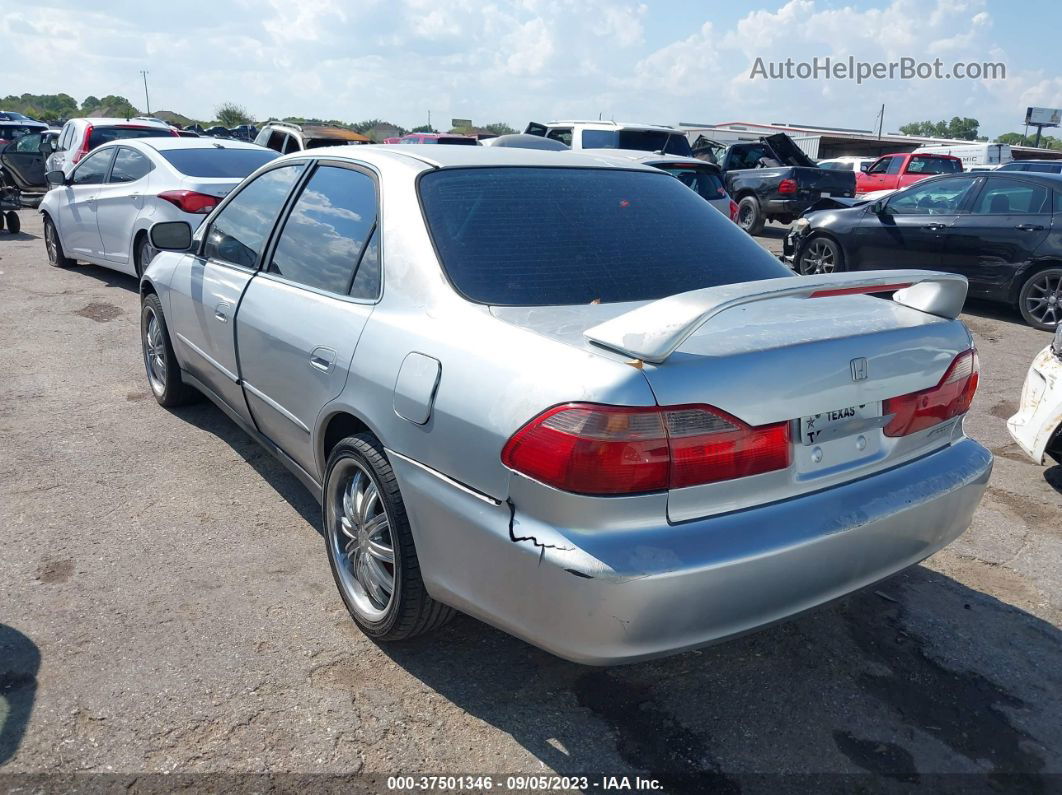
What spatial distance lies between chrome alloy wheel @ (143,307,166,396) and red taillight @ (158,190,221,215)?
2795mm

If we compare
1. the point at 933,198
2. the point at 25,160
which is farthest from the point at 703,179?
the point at 25,160

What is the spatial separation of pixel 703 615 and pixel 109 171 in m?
8.88

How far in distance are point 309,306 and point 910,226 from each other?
8.26 m

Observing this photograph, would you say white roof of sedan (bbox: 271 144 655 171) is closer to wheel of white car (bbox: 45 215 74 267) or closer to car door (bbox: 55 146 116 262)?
car door (bbox: 55 146 116 262)

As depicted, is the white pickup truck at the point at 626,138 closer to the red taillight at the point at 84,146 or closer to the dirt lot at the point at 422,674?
the red taillight at the point at 84,146

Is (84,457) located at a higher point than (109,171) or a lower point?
lower

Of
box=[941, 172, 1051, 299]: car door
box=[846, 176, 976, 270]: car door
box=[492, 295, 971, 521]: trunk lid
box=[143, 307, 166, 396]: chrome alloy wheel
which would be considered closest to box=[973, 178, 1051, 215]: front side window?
box=[941, 172, 1051, 299]: car door

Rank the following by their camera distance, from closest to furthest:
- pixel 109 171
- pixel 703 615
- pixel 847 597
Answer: pixel 703 615
pixel 847 597
pixel 109 171

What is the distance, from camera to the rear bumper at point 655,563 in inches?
82.0

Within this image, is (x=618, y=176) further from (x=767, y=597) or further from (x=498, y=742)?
(x=498, y=742)

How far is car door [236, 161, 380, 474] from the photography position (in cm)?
298

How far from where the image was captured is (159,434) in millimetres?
4891

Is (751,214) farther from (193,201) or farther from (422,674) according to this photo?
(422,674)

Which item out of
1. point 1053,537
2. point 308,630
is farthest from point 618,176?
point 1053,537
